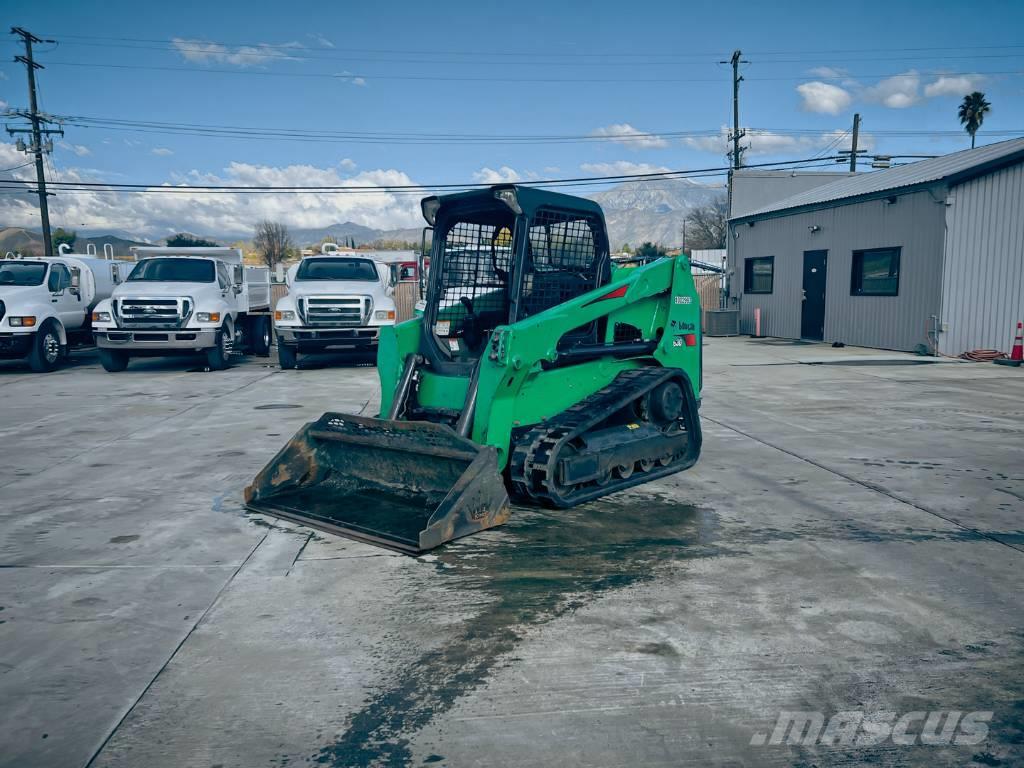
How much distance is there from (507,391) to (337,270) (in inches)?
461

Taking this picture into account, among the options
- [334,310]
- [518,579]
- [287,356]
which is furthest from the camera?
[287,356]

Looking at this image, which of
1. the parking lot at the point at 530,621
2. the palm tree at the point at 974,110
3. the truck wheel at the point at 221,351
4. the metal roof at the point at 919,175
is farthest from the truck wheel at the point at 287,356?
the palm tree at the point at 974,110

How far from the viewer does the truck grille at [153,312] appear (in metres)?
14.6

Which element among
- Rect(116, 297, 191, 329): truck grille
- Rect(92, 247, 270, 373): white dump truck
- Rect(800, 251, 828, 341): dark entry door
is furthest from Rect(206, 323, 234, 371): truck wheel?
Rect(800, 251, 828, 341): dark entry door

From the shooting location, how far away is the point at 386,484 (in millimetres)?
5840

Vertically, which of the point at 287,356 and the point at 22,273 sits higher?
the point at 22,273

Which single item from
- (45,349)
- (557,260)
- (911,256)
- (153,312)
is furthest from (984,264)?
(45,349)

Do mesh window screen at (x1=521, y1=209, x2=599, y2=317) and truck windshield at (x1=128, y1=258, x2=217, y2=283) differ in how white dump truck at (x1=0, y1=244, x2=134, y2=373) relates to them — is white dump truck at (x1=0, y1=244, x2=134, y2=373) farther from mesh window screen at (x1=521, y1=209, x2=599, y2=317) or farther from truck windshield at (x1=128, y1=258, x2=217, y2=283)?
mesh window screen at (x1=521, y1=209, x2=599, y2=317)

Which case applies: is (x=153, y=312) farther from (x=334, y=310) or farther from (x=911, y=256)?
(x=911, y=256)

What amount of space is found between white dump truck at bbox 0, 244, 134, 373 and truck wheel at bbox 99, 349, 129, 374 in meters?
1.26

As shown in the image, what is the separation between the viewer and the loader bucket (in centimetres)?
502

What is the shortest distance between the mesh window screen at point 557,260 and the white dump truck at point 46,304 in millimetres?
12890

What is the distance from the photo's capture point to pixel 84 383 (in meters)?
13.9

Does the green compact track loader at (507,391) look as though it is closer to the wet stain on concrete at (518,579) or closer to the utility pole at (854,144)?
the wet stain on concrete at (518,579)
